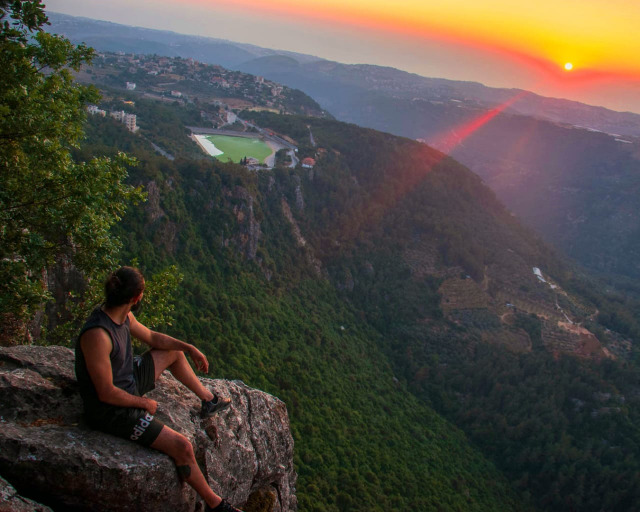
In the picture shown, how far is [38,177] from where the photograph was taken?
275 inches

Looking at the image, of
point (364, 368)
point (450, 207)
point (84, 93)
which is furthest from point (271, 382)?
point (450, 207)

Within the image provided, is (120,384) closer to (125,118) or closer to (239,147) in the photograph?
(125,118)

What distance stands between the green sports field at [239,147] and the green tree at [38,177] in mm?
40475

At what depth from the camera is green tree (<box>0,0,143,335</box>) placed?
21.2ft

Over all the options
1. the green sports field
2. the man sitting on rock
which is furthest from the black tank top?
the green sports field

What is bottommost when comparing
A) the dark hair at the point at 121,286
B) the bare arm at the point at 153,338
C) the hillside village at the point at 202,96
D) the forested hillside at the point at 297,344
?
the forested hillside at the point at 297,344

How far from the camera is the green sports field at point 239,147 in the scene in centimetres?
4922

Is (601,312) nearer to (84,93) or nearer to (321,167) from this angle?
(321,167)

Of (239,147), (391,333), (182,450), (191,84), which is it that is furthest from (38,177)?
(191,84)

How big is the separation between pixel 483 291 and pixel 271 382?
101 ft

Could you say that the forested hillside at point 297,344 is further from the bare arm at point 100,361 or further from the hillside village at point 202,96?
the bare arm at point 100,361

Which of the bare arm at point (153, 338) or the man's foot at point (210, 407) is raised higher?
the bare arm at point (153, 338)

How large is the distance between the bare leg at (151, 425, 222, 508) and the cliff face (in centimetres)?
12

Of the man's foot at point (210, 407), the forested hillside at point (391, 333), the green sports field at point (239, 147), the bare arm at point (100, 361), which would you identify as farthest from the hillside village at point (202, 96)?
the bare arm at point (100, 361)
